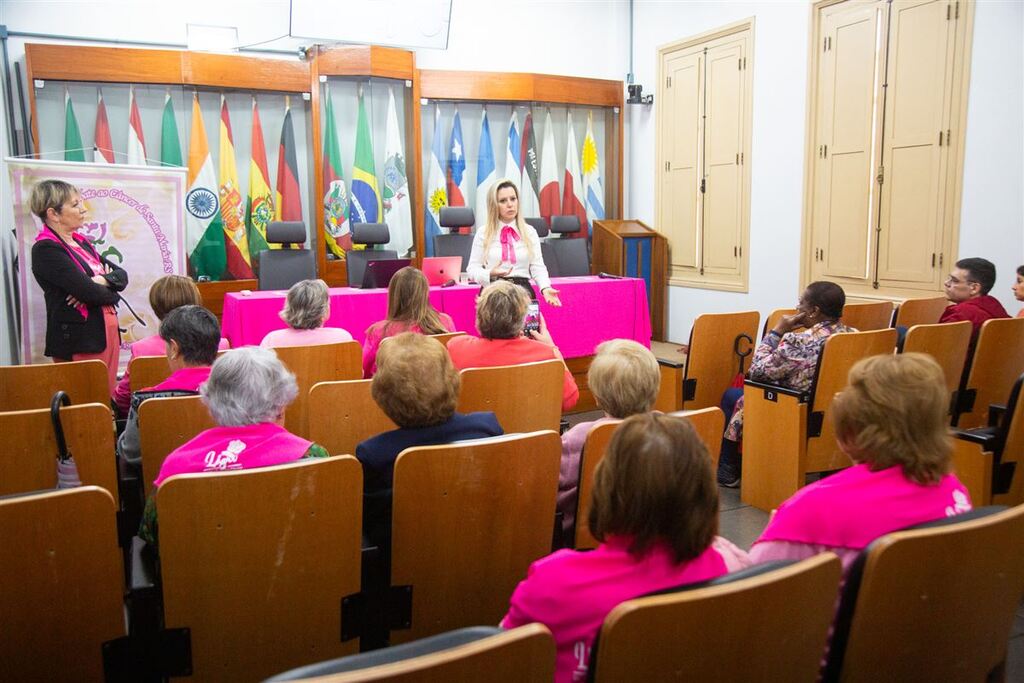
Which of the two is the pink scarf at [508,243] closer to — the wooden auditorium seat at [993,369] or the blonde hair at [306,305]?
the blonde hair at [306,305]

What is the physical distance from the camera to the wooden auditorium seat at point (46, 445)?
1.95 meters

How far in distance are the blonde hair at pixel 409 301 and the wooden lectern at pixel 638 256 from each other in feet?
15.1

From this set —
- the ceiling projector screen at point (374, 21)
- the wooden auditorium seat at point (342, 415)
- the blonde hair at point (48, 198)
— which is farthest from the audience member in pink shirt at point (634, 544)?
the ceiling projector screen at point (374, 21)

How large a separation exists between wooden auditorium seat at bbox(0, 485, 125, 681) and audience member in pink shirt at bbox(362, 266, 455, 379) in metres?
1.94

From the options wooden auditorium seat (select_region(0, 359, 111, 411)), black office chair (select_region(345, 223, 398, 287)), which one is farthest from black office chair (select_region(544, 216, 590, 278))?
wooden auditorium seat (select_region(0, 359, 111, 411))

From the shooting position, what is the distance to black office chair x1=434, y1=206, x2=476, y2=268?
22.3 feet

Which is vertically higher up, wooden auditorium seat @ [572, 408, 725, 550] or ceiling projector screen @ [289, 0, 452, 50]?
ceiling projector screen @ [289, 0, 452, 50]

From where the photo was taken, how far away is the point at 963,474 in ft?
9.12

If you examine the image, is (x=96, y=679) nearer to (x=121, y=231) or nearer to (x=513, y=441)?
(x=513, y=441)

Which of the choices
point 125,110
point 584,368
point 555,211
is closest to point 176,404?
point 584,368

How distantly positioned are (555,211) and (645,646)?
735 cm

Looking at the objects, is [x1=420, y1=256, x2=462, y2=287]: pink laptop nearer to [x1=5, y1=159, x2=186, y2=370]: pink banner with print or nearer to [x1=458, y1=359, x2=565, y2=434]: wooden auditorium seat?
[x1=5, y1=159, x2=186, y2=370]: pink banner with print

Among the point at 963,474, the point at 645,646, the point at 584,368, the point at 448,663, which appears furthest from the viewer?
the point at 584,368

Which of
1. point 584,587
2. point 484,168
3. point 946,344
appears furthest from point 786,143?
point 584,587
